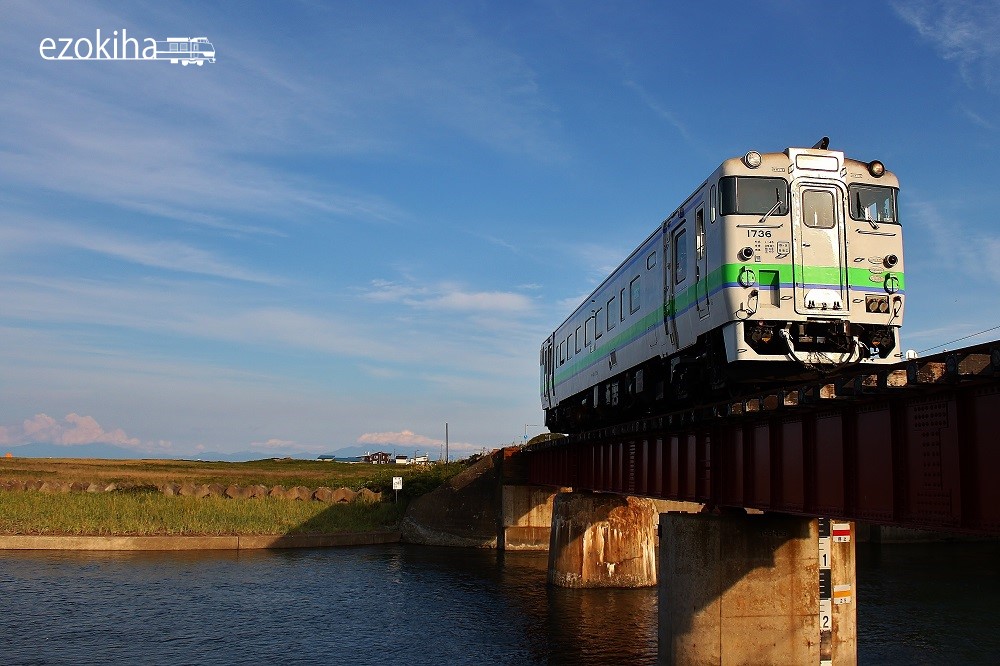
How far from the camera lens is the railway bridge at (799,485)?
11.2 meters

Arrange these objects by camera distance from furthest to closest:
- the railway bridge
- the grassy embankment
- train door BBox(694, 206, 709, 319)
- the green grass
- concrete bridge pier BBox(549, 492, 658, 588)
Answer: the grassy embankment → the green grass → concrete bridge pier BBox(549, 492, 658, 588) → train door BBox(694, 206, 709, 319) → the railway bridge

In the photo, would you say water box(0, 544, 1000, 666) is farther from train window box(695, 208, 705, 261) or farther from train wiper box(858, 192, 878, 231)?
train wiper box(858, 192, 878, 231)

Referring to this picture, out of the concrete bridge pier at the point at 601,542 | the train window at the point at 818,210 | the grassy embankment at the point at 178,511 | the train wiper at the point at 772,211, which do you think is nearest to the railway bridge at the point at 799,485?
the train window at the point at 818,210

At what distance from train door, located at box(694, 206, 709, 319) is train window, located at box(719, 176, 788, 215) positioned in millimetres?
1097

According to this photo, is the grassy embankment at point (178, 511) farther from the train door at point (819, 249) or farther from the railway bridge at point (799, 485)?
the train door at point (819, 249)

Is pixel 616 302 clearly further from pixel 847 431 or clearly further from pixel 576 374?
pixel 847 431

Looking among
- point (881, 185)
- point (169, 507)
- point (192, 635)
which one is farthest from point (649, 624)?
point (169, 507)

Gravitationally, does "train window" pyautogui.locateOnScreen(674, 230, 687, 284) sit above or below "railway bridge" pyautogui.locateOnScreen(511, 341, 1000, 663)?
above

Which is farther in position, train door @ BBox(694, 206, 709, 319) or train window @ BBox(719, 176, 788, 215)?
train door @ BBox(694, 206, 709, 319)

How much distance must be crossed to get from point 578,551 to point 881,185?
22297mm

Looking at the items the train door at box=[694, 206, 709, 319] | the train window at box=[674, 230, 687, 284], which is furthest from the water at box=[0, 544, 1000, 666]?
the train door at box=[694, 206, 709, 319]

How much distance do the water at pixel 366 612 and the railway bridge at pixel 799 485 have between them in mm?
5765

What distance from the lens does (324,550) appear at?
4922cm

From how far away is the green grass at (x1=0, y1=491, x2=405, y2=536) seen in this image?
1945 inches
